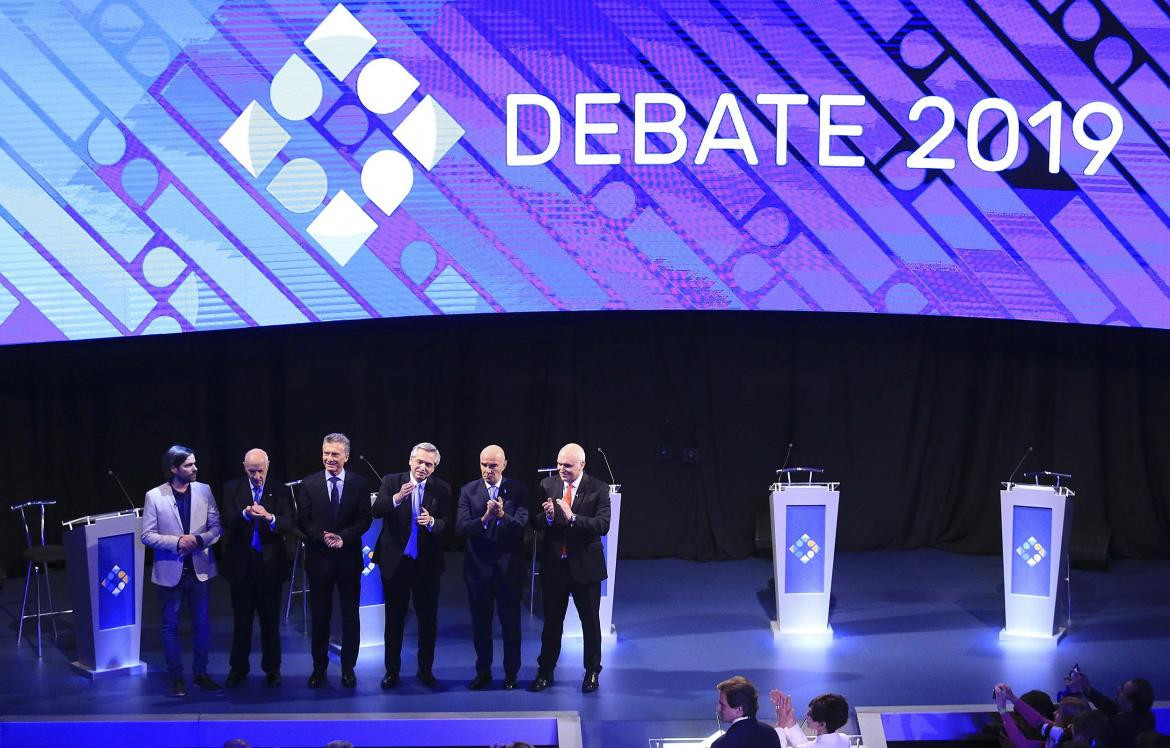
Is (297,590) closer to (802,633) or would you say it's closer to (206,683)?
Result: (206,683)

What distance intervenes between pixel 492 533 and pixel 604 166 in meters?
2.32

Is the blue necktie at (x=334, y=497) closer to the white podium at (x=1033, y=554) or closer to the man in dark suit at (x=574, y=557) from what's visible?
the man in dark suit at (x=574, y=557)

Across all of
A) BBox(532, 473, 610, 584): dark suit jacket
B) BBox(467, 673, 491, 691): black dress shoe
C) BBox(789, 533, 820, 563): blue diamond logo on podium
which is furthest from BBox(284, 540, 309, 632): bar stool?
BBox(789, 533, 820, 563): blue diamond logo on podium

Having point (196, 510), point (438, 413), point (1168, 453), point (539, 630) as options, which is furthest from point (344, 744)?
point (1168, 453)

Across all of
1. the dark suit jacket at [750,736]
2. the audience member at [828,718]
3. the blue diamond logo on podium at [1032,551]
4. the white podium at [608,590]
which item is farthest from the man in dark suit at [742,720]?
the blue diamond logo on podium at [1032,551]

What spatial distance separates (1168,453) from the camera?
9.39 m

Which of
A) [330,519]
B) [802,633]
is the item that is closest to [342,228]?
[330,519]

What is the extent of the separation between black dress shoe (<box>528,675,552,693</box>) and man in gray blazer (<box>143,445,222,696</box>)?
151 centimetres

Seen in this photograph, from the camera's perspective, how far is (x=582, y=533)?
6.70 metres

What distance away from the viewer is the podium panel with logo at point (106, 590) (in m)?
6.93

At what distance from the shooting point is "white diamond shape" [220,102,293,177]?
25.2 ft

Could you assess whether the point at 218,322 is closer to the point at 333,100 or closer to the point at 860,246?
the point at 333,100

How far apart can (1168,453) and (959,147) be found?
115 inches

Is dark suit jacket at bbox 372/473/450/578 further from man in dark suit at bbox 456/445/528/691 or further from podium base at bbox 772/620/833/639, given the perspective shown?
podium base at bbox 772/620/833/639
